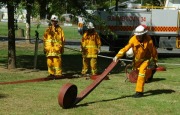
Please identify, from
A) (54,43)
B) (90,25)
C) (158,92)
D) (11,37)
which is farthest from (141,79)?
(11,37)

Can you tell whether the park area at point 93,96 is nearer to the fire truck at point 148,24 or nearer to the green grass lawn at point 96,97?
the green grass lawn at point 96,97

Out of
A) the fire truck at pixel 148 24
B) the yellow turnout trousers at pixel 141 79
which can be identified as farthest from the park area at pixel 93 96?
the fire truck at pixel 148 24

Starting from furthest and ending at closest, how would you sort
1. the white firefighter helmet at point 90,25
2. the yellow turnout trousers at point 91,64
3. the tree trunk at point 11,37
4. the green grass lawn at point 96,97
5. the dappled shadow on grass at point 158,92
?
the tree trunk at point 11,37 < the yellow turnout trousers at point 91,64 < the white firefighter helmet at point 90,25 < the dappled shadow on grass at point 158,92 < the green grass lawn at point 96,97

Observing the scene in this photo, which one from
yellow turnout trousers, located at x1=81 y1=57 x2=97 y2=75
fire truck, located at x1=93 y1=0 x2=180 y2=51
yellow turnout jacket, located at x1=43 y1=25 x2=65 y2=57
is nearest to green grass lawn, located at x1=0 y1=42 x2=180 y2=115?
yellow turnout trousers, located at x1=81 y1=57 x2=97 y2=75

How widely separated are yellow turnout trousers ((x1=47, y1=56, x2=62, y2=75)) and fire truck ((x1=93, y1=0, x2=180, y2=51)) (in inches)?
366

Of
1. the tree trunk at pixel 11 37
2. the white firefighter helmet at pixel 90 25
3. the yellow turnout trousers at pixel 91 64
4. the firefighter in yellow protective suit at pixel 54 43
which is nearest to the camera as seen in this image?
the firefighter in yellow protective suit at pixel 54 43

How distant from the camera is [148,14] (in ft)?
74.8

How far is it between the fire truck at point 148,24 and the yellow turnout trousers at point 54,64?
930 centimetres

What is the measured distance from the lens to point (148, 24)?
74.6 ft

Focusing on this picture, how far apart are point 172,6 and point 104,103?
16450 millimetres

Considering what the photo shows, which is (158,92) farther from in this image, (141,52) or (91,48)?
(91,48)

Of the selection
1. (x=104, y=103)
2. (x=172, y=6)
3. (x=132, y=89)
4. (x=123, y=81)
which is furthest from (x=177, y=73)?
(x=172, y=6)

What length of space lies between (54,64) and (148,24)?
10.7m

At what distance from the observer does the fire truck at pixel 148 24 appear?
2223 centimetres
